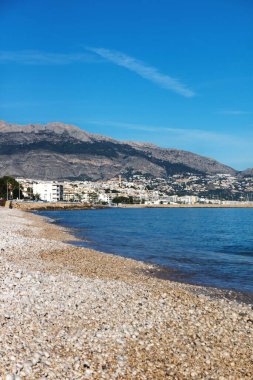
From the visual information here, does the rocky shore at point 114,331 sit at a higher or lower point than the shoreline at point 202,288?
higher

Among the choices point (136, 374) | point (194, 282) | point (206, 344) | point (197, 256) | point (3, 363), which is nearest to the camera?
point (3, 363)

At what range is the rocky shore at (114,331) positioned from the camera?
25.0ft

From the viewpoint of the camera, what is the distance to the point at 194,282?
19.3m

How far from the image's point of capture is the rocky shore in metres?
7.63

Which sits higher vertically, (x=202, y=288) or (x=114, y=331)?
(x=114, y=331)

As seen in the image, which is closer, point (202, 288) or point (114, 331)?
point (114, 331)

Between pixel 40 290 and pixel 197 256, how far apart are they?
19582 mm

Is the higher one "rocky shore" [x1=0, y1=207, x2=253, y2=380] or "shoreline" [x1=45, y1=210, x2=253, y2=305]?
"rocky shore" [x1=0, y1=207, x2=253, y2=380]

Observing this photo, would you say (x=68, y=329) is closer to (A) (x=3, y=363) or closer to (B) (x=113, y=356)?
(B) (x=113, y=356)

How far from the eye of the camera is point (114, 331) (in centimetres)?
954

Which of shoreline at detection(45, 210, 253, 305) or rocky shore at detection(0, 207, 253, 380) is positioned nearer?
rocky shore at detection(0, 207, 253, 380)

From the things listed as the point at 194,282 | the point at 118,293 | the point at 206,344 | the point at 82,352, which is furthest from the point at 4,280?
the point at 194,282

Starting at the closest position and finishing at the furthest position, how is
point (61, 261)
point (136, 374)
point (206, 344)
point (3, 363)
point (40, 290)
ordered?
1. point (3, 363)
2. point (136, 374)
3. point (206, 344)
4. point (40, 290)
5. point (61, 261)

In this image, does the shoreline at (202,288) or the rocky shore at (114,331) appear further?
the shoreline at (202,288)
